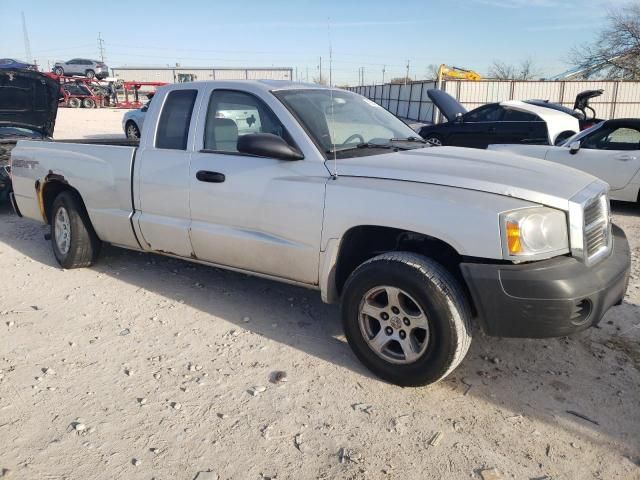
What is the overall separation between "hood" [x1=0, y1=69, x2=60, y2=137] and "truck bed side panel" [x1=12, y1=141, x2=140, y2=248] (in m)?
2.00

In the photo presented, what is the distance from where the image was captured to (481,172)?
3.12 metres

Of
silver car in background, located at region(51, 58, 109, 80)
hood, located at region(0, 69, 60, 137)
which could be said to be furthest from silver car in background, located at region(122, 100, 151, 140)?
silver car in background, located at region(51, 58, 109, 80)

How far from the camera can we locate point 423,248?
134 inches

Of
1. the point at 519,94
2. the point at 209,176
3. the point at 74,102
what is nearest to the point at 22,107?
the point at 209,176

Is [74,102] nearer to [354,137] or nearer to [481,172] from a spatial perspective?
[354,137]

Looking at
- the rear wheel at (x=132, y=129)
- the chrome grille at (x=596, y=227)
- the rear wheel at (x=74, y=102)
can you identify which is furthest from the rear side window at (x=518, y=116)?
the rear wheel at (x=74, y=102)

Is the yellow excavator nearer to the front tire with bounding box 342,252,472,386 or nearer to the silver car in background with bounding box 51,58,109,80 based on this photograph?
the front tire with bounding box 342,252,472,386

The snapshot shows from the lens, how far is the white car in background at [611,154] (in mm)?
A: 7355

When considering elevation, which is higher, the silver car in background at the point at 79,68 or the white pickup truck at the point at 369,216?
the silver car in background at the point at 79,68

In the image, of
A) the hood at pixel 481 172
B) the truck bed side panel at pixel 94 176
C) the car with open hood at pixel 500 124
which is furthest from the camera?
the car with open hood at pixel 500 124

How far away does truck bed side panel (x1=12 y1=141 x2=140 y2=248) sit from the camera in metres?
4.55

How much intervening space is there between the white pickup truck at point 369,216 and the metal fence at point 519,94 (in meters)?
21.2

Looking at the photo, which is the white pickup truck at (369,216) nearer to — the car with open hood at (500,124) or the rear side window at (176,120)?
the rear side window at (176,120)

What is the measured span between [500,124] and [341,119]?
9290mm
